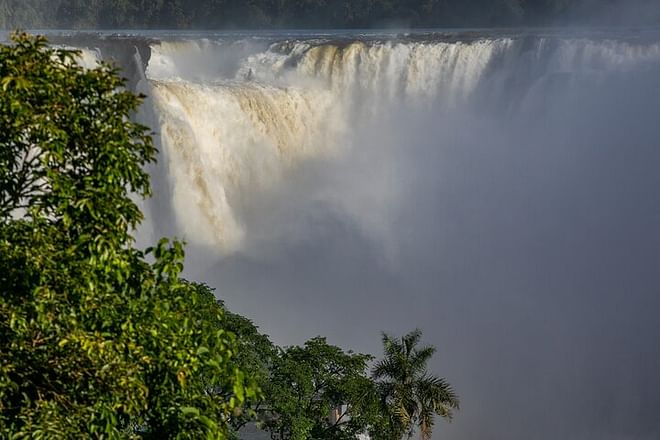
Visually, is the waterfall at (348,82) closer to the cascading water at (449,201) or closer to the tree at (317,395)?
the cascading water at (449,201)

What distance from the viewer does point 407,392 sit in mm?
14812

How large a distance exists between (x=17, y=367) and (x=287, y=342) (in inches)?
793

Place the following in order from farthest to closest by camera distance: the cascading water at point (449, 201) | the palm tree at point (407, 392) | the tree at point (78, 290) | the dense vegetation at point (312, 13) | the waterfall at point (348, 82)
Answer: the dense vegetation at point (312, 13)
the waterfall at point (348, 82)
the cascading water at point (449, 201)
the palm tree at point (407, 392)
the tree at point (78, 290)

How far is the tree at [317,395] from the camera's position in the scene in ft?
40.7

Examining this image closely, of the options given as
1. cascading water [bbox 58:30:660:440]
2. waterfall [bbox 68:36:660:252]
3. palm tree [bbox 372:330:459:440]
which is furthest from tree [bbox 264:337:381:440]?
waterfall [bbox 68:36:660:252]

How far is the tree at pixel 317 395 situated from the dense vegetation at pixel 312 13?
61.3 meters

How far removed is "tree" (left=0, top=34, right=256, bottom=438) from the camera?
6.04 m

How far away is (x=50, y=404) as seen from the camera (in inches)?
236

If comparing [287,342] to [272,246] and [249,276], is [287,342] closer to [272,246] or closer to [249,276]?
[249,276]

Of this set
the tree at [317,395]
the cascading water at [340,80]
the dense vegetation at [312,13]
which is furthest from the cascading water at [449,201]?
the dense vegetation at [312,13]

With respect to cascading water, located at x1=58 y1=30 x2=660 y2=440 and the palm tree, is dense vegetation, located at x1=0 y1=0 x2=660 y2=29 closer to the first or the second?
cascading water, located at x1=58 y1=30 x2=660 y2=440

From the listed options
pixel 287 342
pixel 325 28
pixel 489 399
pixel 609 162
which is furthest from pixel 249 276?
pixel 325 28

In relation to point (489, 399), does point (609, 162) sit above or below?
above

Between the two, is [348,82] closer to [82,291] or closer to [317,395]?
[317,395]
